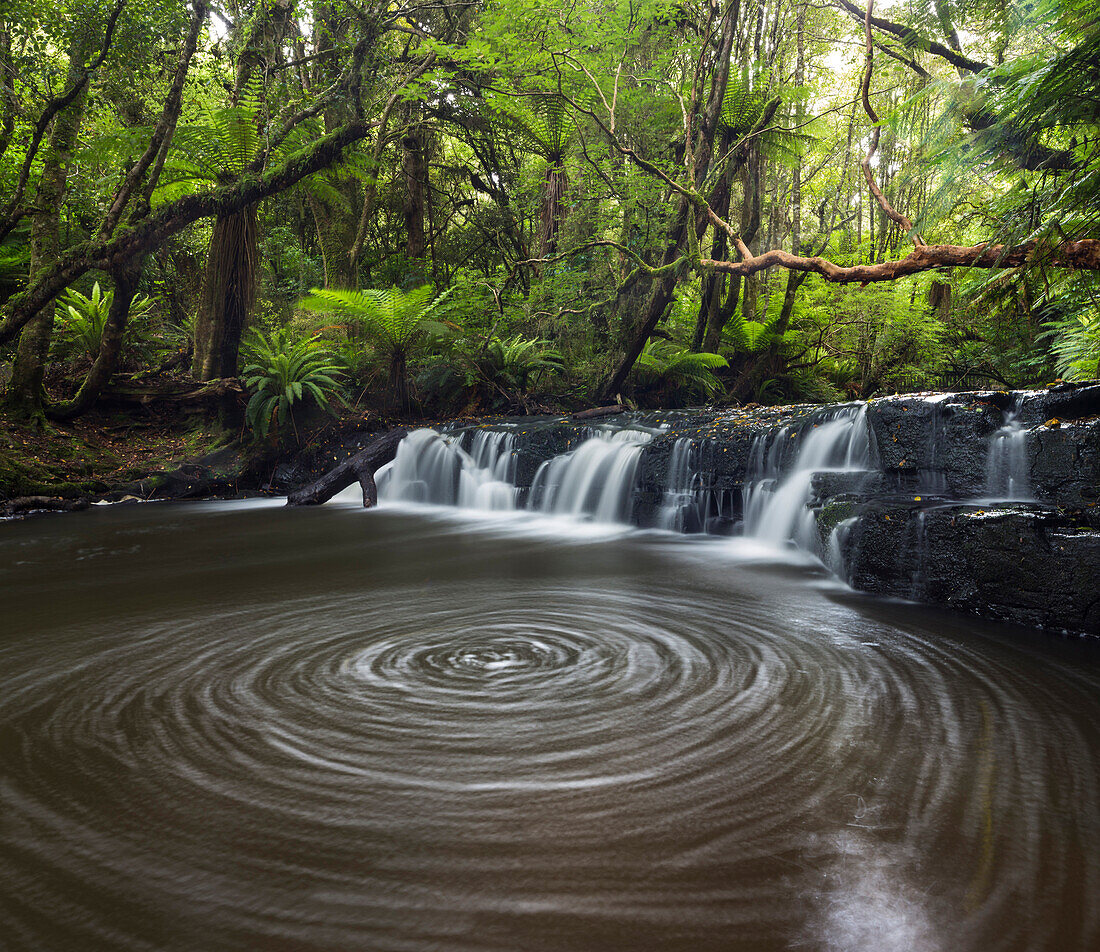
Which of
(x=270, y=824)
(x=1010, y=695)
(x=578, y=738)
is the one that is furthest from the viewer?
(x=1010, y=695)

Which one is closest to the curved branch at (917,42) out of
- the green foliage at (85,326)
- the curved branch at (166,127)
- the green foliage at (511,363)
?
the green foliage at (511,363)

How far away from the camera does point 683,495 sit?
Answer: 7.20 meters

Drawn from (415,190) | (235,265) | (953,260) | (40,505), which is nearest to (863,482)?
(953,260)

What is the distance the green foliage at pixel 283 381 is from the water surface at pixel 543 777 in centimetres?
601

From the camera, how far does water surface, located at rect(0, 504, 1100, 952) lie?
1430mm

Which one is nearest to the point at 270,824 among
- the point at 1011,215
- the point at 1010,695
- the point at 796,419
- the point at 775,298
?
the point at 1010,695

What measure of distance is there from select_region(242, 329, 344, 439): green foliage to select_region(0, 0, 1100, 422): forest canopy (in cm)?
6

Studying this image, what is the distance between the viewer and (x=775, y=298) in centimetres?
1502

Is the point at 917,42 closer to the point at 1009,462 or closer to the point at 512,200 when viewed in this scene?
the point at 1009,462

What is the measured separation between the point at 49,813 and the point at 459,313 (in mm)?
10554

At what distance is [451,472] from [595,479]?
2259mm

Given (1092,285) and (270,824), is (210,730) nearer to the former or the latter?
(270,824)

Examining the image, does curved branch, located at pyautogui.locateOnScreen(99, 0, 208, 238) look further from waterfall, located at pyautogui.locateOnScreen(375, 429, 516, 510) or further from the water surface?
the water surface

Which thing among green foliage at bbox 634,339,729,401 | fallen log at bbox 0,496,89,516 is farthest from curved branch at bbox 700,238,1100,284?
fallen log at bbox 0,496,89,516
